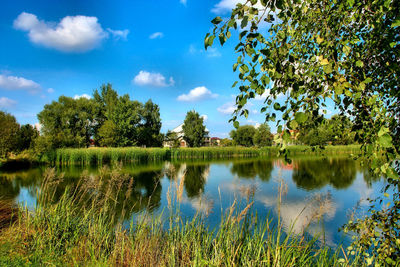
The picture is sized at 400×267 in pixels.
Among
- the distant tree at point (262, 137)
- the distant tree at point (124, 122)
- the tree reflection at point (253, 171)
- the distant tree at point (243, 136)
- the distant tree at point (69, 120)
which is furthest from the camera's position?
the distant tree at point (243, 136)

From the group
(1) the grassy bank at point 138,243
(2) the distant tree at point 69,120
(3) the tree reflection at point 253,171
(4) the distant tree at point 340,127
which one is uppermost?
(2) the distant tree at point 69,120

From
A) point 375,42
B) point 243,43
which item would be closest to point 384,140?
point 243,43

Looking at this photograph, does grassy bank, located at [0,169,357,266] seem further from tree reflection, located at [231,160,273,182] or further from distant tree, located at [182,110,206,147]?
distant tree, located at [182,110,206,147]

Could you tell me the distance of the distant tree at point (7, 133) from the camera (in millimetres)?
23703

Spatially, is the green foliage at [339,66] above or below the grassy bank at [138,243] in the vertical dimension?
above

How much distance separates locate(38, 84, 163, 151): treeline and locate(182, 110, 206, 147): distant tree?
29.4 ft

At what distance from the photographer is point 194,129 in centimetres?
5712

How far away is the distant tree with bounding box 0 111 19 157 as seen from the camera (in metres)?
A: 23.7

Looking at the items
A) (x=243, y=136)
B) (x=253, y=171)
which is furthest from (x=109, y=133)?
(x=243, y=136)

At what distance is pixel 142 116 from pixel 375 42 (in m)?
57.5

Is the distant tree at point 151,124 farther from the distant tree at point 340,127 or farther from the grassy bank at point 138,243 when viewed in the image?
the distant tree at point 340,127

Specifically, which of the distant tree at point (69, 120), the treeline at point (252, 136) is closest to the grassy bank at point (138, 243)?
the distant tree at point (69, 120)

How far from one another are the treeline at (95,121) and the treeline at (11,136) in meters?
3.72

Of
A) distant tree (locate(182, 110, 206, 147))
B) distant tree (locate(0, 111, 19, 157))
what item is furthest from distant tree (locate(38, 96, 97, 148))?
distant tree (locate(182, 110, 206, 147))
